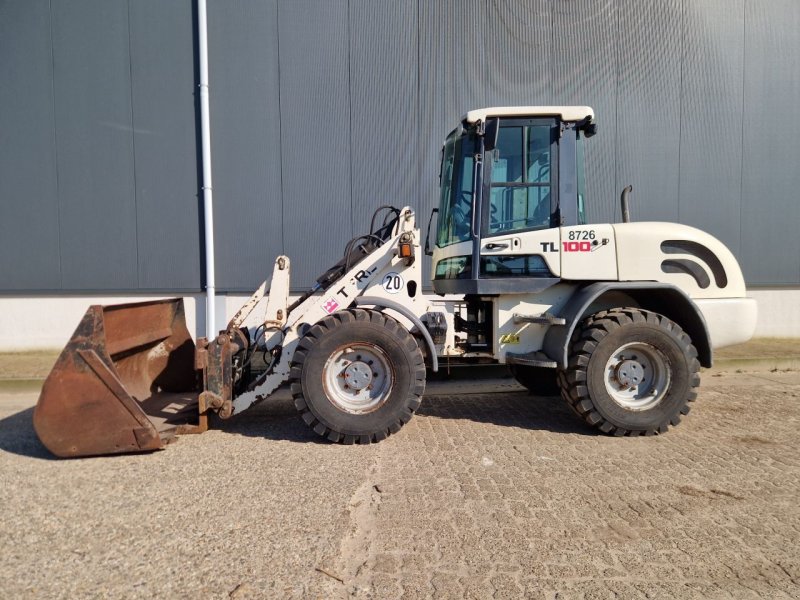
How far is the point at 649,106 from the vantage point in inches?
342

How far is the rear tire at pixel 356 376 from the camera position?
4.19 m

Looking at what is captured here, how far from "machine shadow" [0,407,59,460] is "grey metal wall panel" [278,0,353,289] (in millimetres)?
4213

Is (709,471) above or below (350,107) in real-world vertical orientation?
below

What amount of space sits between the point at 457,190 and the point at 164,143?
573 centimetres

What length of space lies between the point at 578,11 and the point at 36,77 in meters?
8.94

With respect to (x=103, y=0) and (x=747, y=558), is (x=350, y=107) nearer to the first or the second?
(x=103, y=0)

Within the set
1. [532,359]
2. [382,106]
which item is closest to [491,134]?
[532,359]

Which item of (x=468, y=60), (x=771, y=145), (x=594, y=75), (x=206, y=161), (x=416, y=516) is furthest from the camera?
(x=771, y=145)

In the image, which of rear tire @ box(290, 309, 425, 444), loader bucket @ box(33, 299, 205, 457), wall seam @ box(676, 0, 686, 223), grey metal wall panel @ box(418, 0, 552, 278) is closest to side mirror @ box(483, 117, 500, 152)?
rear tire @ box(290, 309, 425, 444)

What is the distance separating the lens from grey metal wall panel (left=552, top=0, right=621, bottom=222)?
28.0 ft

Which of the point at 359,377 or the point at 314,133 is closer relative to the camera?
the point at 359,377

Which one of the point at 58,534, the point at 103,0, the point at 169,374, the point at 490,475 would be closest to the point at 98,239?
the point at 103,0

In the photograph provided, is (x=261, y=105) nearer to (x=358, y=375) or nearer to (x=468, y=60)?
(x=468, y=60)

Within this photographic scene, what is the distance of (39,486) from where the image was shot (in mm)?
3389
